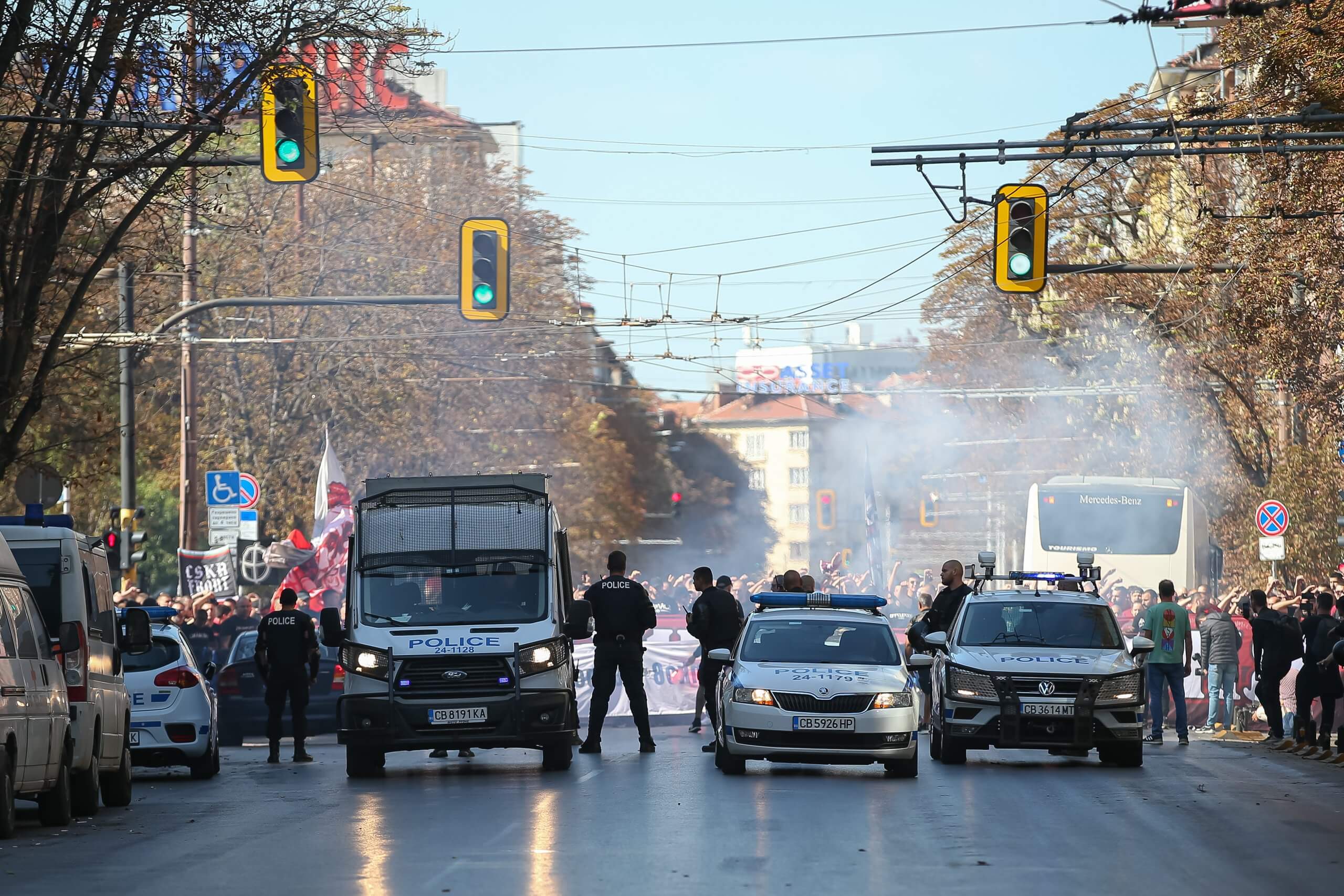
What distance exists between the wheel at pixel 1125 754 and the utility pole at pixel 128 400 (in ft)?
49.3

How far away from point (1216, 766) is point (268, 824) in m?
9.76

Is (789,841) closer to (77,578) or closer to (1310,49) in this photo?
(77,578)

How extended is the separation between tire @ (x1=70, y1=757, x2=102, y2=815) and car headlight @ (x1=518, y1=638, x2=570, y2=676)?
13.3 ft

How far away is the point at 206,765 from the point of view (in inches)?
802

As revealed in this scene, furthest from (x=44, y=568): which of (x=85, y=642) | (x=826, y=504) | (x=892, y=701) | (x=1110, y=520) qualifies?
(x=826, y=504)

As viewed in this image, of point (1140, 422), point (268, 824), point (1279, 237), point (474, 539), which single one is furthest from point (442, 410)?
point (268, 824)

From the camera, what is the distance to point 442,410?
56.0 metres

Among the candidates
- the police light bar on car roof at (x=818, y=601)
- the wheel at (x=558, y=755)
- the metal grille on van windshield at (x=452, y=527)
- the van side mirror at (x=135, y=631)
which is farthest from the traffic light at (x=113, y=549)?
the police light bar on car roof at (x=818, y=601)

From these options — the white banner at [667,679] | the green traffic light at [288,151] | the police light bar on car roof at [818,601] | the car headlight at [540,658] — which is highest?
the green traffic light at [288,151]

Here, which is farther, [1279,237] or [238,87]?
[1279,237]

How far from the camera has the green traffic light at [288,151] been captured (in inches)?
770

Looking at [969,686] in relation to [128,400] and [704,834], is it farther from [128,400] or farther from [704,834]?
[128,400]

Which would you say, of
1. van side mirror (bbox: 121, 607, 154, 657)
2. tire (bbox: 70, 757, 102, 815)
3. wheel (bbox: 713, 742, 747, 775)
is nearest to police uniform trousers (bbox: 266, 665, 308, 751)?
van side mirror (bbox: 121, 607, 154, 657)

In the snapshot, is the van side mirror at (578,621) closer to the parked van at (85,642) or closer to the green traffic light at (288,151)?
the parked van at (85,642)
